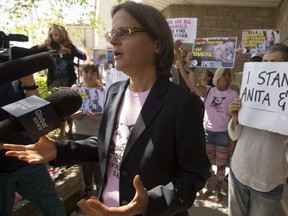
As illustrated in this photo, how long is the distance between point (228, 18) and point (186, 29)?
4705 millimetres

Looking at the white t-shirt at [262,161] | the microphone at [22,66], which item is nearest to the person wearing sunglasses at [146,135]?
the microphone at [22,66]

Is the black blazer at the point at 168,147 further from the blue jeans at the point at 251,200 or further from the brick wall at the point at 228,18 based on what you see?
the brick wall at the point at 228,18

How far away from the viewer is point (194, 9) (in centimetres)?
874

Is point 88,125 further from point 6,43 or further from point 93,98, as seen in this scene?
point 6,43

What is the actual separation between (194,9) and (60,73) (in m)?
5.39

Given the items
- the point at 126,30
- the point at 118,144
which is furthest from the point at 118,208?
the point at 126,30

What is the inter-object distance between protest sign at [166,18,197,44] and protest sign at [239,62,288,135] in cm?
225

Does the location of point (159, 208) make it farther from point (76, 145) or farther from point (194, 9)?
point (194, 9)

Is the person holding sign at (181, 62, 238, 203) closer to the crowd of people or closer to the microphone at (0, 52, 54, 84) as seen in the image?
the crowd of people

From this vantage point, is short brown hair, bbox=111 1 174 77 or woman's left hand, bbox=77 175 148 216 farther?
short brown hair, bbox=111 1 174 77

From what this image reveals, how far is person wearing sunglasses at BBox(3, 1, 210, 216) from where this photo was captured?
4.48 feet

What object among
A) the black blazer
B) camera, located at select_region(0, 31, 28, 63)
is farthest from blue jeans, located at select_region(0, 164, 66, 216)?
camera, located at select_region(0, 31, 28, 63)

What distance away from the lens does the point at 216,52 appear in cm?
424

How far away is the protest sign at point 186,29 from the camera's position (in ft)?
14.7
